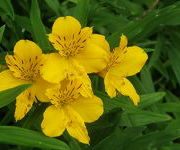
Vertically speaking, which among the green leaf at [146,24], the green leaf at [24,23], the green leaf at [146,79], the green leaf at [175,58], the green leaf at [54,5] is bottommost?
the green leaf at [146,79]

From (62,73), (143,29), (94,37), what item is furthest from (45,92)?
(143,29)

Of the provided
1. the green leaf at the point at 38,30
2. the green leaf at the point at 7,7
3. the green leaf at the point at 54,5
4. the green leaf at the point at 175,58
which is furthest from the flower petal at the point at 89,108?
the green leaf at the point at 175,58

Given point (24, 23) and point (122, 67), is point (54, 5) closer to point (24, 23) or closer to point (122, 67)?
point (24, 23)

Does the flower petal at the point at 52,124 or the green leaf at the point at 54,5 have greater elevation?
the green leaf at the point at 54,5

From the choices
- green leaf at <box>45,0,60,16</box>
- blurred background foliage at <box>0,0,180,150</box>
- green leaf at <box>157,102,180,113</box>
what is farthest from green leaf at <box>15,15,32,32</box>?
green leaf at <box>157,102,180,113</box>

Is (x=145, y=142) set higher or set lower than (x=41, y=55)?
lower

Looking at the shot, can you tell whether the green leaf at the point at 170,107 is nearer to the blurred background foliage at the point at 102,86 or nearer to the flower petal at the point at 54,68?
the blurred background foliage at the point at 102,86

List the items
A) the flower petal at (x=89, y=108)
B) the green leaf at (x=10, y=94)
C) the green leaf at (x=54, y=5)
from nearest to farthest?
the green leaf at (x=10, y=94) < the flower petal at (x=89, y=108) < the green leaf at (x=54, y=5)

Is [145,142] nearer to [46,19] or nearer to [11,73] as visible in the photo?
[11,73]
